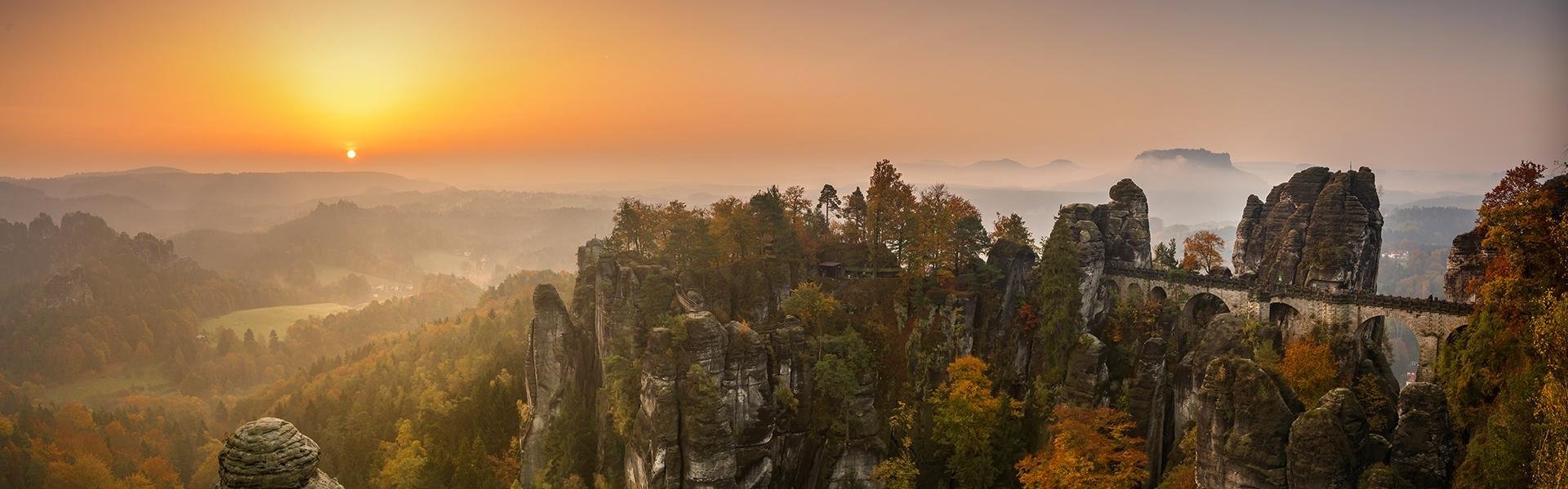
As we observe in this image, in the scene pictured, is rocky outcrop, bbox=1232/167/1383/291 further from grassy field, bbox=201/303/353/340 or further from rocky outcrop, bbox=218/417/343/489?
grassy field, bbox=201/303/353/340

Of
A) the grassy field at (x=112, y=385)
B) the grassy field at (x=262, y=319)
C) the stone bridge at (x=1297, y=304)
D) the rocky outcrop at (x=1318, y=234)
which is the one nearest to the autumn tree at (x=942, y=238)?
the stone bridge at (x=1297, y=304)

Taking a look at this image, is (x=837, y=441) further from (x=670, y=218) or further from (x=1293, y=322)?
(x=1293, y=322)

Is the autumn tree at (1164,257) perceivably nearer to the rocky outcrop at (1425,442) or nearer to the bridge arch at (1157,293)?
the bridge arch at (1157,293)

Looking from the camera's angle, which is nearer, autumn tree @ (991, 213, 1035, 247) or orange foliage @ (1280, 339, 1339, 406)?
orange foliage @ (1280, 339, 1339, 406)

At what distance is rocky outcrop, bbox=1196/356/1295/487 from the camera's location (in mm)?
26172

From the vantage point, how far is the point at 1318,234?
43.9 m

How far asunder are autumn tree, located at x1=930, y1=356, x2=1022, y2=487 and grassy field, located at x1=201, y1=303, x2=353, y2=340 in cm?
18120

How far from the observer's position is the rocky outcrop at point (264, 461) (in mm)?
8078

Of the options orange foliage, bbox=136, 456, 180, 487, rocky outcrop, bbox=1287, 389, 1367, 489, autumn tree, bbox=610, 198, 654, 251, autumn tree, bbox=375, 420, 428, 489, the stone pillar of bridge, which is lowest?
orange foliage, bbox=136, 456, 180, 487

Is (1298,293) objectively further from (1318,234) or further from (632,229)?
(632,229)

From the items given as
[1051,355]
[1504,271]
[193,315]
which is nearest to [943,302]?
[1051,355]

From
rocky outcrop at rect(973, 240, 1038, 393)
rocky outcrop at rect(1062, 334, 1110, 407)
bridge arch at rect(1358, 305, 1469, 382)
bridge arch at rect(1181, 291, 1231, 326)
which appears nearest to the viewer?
bridge arch at rect(1358, 305, 1469, 382)

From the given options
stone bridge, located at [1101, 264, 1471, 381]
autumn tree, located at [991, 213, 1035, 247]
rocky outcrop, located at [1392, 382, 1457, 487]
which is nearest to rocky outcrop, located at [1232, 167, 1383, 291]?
stone bridge, located at [1101, 264, 1471, 381]

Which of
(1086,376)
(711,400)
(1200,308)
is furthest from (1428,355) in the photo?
(711,400)
